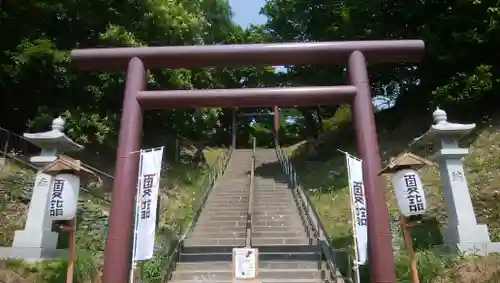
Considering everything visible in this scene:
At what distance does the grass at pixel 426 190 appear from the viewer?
8521 millimetres

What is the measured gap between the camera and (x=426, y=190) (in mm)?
12859

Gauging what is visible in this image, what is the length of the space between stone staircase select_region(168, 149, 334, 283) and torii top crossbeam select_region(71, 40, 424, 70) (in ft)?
13.8

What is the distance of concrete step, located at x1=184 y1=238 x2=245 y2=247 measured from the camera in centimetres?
1071

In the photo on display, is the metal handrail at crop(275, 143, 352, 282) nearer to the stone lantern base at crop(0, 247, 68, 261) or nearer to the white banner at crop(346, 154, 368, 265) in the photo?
the white banner at crop(346, 154, 368, 265)

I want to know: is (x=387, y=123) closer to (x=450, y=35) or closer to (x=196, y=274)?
(x=450, y=35)

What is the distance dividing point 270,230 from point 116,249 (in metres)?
5.16

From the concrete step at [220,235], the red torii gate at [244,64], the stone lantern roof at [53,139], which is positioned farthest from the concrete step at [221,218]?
the red torii gate at [244,64]

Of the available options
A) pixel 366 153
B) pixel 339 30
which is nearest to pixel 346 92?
pixel 366 153

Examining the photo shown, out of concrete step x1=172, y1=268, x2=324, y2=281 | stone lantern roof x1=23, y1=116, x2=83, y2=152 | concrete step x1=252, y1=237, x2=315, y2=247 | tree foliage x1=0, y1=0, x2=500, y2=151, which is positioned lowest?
concrete step x1=172, y1=268, x2=324, y2=281

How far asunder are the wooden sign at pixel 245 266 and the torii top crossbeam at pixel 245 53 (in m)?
3.55

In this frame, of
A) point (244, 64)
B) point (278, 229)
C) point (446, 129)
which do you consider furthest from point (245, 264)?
point (446, 129)

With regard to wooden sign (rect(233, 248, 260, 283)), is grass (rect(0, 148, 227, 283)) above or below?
above

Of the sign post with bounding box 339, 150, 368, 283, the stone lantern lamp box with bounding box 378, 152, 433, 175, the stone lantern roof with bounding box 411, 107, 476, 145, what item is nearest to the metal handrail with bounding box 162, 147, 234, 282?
the sign post with bounding box 339, 150, 368, 283

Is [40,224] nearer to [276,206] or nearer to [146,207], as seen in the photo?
[146,207]
